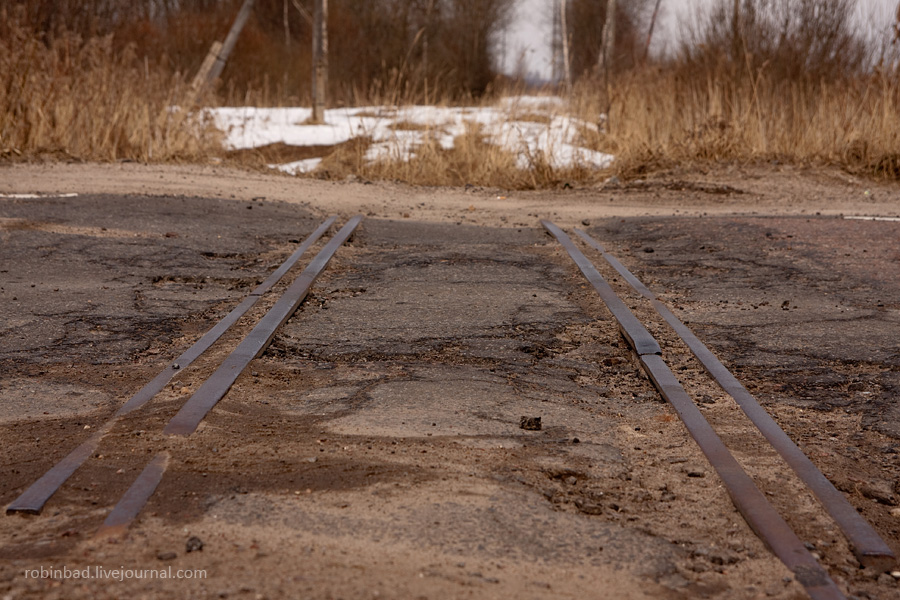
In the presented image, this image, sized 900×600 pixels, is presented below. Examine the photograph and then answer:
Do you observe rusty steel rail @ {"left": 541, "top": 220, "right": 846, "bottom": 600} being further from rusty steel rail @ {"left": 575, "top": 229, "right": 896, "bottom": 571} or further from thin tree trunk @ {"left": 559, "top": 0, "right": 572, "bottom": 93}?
thin tree trunk @ {"left": 559, "top": 0, "right": 572, "bottom": 93}

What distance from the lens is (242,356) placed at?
3.79 metres

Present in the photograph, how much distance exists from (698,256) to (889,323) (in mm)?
2107

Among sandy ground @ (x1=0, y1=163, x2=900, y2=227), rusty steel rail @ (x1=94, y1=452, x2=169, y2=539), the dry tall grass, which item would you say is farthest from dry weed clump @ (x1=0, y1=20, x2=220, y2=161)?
rusty steel rail @ (x1=94, y1=452, x2=169, y2=539)

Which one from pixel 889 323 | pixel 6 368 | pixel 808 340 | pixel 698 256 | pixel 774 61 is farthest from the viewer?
pixel 774 61

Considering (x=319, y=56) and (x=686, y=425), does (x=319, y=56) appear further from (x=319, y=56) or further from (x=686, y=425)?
(x=686, y=425)

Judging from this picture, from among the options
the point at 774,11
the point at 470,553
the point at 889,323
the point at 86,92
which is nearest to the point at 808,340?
the point at 889,323

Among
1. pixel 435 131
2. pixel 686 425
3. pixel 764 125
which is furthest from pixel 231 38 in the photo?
pixel 686 425

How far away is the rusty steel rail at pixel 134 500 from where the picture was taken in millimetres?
2266

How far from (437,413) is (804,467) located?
4.09ft

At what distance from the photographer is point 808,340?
445 centimetres

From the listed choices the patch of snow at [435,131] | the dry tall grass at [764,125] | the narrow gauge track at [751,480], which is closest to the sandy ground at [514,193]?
the dry tall grass at [764,125]

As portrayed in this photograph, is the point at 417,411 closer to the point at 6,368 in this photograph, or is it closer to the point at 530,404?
the point at 530,404

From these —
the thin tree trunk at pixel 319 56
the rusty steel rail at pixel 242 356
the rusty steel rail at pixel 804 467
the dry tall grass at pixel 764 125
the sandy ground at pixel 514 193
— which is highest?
the thin tree trunk at pixel 319 56

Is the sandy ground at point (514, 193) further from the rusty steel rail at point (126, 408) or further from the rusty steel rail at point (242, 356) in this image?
the rusty steel rail at point (126, 408)
